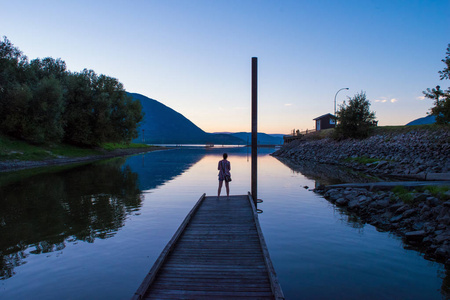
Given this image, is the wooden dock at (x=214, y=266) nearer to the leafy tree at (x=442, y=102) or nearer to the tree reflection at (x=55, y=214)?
the tree reflection at (x=55, y=214)

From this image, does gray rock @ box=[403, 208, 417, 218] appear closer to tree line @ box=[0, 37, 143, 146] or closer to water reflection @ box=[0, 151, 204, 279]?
water reflection @ box=[0, 151, 204, 279]

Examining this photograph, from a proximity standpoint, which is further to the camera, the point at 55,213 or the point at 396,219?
the point at 55,213

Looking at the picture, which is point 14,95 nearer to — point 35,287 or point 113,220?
point 113,220

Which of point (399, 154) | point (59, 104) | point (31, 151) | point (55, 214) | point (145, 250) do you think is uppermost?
point (59, 104)

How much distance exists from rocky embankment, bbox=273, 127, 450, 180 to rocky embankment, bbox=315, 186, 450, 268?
389 inches

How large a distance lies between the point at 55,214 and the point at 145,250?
6824 mm

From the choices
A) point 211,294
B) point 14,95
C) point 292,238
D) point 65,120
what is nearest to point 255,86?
point 292,238

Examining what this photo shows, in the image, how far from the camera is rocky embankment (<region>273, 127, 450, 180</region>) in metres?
27.1

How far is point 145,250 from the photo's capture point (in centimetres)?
1004

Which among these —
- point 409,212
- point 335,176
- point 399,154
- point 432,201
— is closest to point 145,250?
point 409,212

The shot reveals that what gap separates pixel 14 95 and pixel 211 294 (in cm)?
4538

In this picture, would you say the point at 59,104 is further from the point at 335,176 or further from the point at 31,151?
the point at 335,176

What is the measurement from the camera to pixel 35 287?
739cm

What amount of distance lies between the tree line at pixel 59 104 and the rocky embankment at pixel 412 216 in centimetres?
4247
